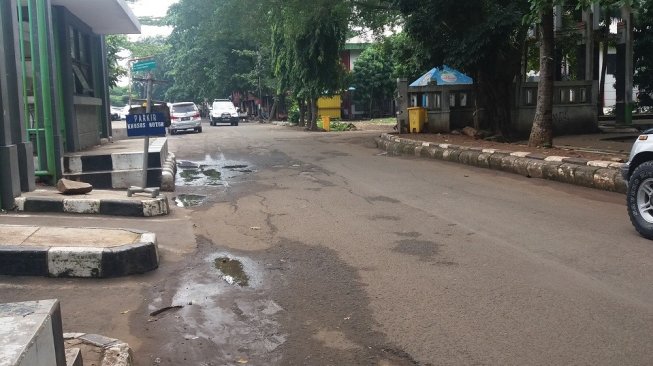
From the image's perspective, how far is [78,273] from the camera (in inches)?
212

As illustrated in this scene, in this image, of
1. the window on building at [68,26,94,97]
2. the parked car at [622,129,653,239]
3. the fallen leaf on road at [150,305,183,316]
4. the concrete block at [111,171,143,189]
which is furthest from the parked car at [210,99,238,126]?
the fallen leaf on road at [150,305,183,316]

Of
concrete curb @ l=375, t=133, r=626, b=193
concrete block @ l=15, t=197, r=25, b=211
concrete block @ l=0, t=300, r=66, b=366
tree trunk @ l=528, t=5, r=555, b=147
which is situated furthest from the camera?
tree trunk @ l=528, t=5, r=555, b=147

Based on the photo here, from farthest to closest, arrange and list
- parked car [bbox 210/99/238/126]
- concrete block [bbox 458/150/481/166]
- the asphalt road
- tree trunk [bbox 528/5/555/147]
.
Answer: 1. parked car [bbox 210/99/238/126]
2. tree trunk [bbox 528/5/555/147]
3. concrete block [bbox 458/150/481/166]
4. the asphalt road

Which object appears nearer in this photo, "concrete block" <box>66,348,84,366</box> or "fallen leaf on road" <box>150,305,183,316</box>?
"concrete block" <box>66,348,84,366</box>

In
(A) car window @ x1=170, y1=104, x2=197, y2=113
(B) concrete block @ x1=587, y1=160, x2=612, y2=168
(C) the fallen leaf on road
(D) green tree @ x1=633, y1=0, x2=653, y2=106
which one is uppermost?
(D) green tree @ x1=633, y1=0, x2=653, y2=106

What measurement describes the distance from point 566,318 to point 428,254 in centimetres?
202

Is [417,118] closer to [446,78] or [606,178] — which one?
[446,78]

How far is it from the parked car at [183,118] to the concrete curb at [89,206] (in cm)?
2306

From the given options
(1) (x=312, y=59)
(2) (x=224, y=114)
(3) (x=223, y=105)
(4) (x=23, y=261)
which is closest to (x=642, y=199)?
(4) (x=23, y=261)

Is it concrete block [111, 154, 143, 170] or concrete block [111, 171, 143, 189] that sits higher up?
concrete block [111, 154, 143, 170]

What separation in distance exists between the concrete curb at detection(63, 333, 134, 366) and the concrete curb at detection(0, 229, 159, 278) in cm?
152

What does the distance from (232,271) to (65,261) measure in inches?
59.3

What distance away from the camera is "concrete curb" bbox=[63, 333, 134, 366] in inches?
141

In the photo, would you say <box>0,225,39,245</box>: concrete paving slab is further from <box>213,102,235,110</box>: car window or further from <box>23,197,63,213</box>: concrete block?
<box>213,102,235,110</box>: car window
